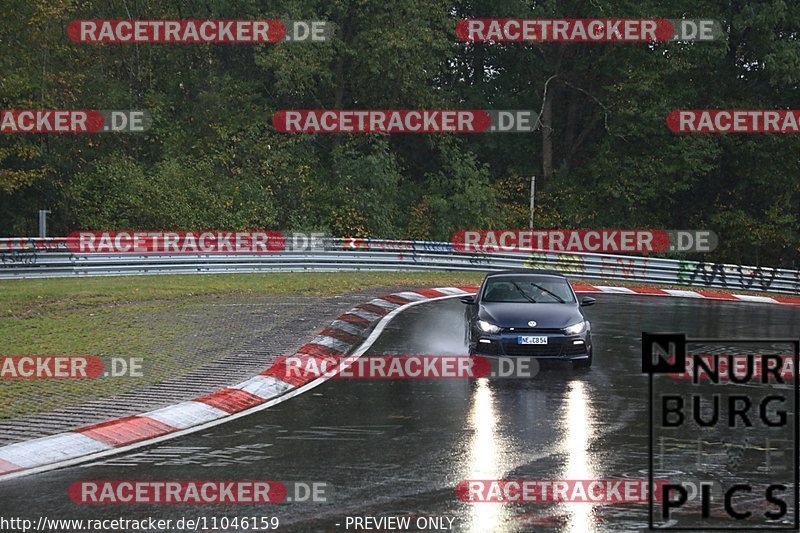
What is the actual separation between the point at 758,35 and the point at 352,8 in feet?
56.2

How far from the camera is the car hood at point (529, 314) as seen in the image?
15656 millimetres

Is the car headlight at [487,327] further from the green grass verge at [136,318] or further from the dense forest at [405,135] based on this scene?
the dense forest at [405,135]

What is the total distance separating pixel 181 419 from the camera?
1125 cm

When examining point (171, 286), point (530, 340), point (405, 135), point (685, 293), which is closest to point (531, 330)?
point (530, 340)

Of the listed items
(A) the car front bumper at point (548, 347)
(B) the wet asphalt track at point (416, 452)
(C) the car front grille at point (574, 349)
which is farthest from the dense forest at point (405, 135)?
(B) the wet asphalt track at point (416, 452)

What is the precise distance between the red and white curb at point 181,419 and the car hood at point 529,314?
2.17 meters

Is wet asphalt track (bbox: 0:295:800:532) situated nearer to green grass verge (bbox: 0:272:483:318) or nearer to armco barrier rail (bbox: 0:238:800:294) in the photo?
green grass verge (bbox: 0:272:483:318)

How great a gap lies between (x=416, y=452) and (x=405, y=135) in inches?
1701

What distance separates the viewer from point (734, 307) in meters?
28.8

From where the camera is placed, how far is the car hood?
616 inches

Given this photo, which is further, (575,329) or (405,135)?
(405,135)

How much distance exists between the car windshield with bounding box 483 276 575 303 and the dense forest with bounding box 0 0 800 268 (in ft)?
85.0

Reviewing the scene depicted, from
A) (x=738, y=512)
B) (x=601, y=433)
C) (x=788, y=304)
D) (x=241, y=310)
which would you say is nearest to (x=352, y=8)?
(x=788, y=304)

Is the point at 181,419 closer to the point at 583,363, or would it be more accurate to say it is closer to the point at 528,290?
the point at 583,363
